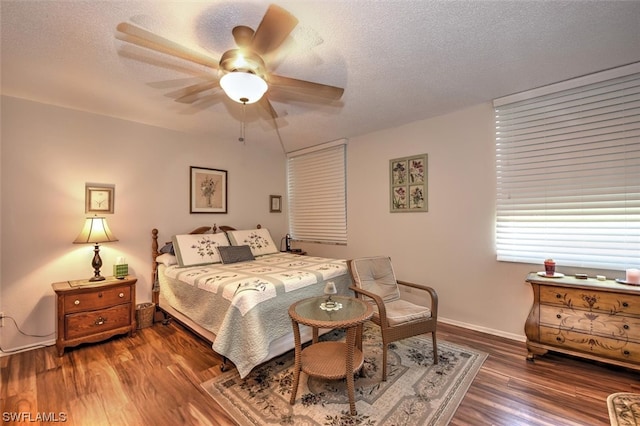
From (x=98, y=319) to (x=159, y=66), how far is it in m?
2.52

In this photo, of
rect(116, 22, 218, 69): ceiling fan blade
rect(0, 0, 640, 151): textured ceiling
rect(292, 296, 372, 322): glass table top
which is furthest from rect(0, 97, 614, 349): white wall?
rect(116, 22, 218, 69): ceiling fan blade

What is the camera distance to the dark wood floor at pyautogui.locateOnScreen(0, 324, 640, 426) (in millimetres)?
1768

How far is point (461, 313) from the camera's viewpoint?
10.4 feet

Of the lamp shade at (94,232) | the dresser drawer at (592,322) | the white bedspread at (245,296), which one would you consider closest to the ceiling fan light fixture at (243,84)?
the white bedspread at (245,296)

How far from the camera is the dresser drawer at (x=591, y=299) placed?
2.08 metres

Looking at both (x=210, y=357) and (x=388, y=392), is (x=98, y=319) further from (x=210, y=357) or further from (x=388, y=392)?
(x=388, y=392)

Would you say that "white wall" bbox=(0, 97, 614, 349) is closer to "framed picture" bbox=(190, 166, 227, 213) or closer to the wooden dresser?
"framed picture" bbox=(190, 166, 227, 213)

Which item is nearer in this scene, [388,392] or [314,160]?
[388,392]

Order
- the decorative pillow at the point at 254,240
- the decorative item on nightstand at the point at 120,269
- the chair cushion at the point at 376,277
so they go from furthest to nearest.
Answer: the decorative pillow at the point at 254,240, the decorative item on nightstand at the point at 120,269, the chair cushion at the point at 376,277

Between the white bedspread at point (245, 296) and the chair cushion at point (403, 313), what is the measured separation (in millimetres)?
686

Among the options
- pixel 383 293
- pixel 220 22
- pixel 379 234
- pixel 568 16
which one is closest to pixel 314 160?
pixel 379 234

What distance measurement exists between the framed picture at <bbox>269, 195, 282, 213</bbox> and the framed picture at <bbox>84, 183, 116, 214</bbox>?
7.47 feet

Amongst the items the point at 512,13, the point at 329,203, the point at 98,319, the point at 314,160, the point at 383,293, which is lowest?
the point at 98,319

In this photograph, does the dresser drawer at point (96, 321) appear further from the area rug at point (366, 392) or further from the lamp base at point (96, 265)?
the area rug at point (366, 392)
